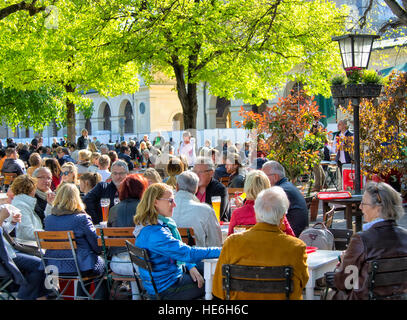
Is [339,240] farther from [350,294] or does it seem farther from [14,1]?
[14,1]

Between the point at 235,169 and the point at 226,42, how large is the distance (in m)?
6.49

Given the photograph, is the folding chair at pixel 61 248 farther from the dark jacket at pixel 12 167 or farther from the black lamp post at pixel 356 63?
the dark jacket at pixel 12 167

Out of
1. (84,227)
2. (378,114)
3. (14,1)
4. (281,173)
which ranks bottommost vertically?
(84,227)

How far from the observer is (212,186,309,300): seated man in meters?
4.10

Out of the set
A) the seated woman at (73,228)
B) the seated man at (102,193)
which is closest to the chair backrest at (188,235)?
the seated woman at (73,228)

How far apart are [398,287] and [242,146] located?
14290 mm

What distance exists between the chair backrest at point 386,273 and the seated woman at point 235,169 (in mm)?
5565

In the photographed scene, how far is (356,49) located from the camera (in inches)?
341

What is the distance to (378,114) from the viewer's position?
1152 cm

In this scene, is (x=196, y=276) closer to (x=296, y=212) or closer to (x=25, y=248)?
(x=296, y=212)

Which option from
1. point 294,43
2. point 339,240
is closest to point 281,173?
point 339,240

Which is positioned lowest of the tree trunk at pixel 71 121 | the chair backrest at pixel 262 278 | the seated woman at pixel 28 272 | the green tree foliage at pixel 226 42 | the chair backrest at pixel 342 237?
the seated woman at pixel 28 272

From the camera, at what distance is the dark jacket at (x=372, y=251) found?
416cm

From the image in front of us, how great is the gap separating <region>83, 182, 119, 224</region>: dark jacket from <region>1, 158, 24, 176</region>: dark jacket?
7.66 metres
